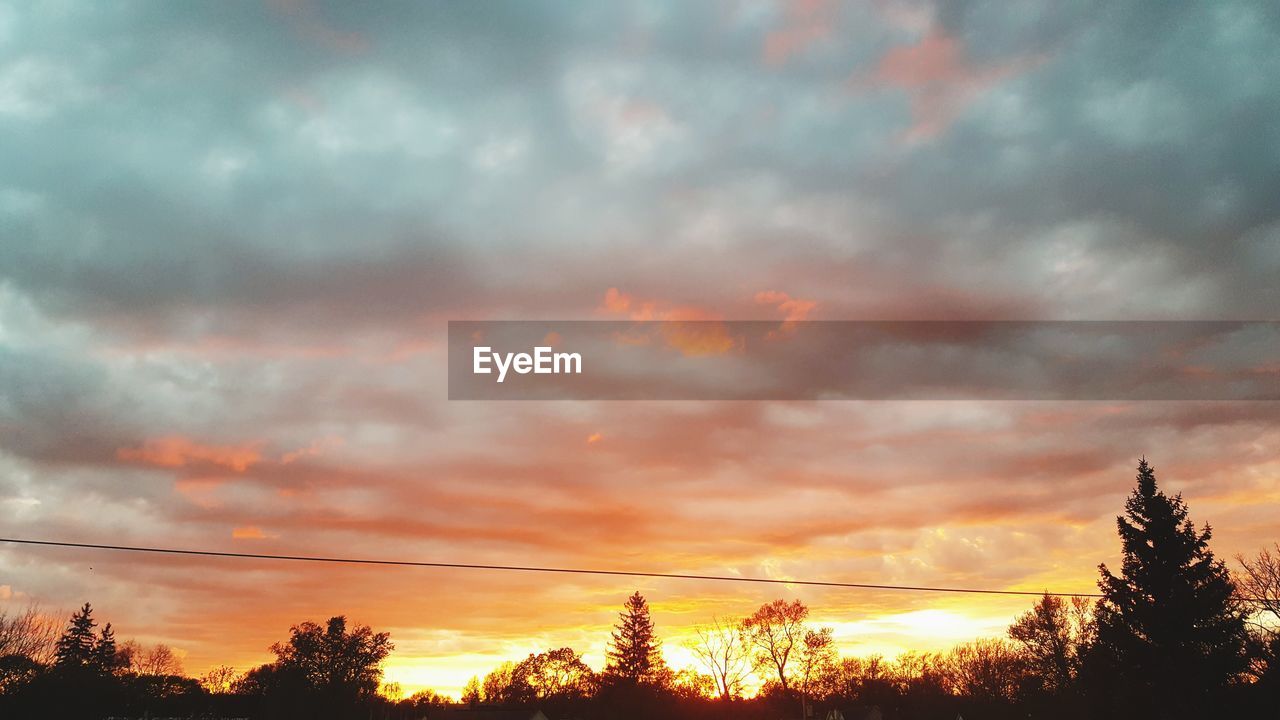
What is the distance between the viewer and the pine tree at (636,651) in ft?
275

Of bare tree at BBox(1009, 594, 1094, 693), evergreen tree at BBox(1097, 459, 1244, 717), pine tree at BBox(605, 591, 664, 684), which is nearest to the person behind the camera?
evergreen tree at BBox(1097, 459, 1244, 717)

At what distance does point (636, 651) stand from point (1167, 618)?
61.6 m

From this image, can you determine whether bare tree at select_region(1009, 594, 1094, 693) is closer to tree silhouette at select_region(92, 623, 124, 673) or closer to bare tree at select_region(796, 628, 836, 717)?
bare tree at select_region(796, 628, 836, 717)

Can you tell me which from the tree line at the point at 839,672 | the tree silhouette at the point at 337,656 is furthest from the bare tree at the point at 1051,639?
the tree silhouette at the point at 337,656

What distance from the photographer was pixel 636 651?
85.2 meters

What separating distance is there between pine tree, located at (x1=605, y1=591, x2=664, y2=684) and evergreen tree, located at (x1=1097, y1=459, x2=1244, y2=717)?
57394 millimetres

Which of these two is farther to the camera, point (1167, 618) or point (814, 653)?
point (814, 653)

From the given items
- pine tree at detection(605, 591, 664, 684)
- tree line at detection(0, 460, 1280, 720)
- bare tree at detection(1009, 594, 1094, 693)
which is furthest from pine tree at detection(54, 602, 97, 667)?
bare tree at detection(1009, 594, 1094, 693)

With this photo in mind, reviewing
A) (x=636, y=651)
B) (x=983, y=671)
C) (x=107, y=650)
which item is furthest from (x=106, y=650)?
(x=983, y=671)

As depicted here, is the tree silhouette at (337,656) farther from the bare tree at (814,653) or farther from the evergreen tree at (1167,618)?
the evergreen tree at (1167,618)

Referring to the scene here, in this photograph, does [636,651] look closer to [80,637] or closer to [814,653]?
[814,653]

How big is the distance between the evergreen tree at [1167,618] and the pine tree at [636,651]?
57.4 metres

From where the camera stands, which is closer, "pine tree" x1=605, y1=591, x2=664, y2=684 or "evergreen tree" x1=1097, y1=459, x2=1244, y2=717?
"evergreen tree" x1=1097, y1=459, x2=1244, y2=717

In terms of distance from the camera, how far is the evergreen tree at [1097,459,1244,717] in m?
30.0
